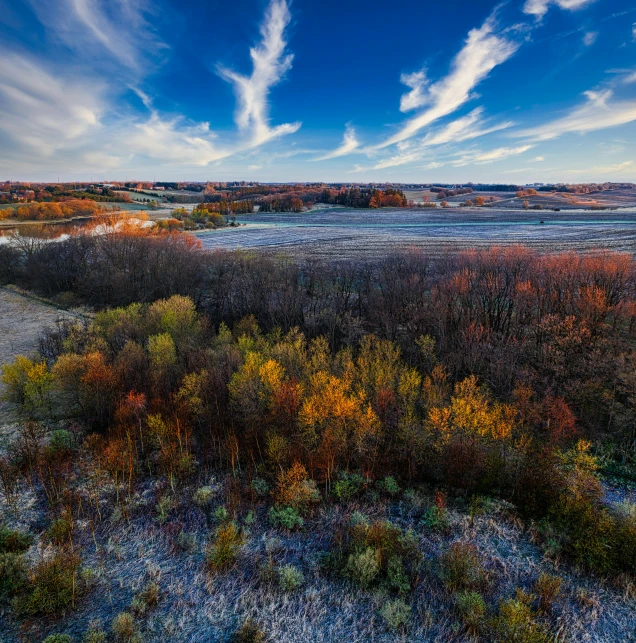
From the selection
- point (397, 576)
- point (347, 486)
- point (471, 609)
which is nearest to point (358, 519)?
point (347, 486)

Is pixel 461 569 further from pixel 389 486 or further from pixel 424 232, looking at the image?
pixel 424 232

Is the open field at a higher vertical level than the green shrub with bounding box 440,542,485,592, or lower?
higher

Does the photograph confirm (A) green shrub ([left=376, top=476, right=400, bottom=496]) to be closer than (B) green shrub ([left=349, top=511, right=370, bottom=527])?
No

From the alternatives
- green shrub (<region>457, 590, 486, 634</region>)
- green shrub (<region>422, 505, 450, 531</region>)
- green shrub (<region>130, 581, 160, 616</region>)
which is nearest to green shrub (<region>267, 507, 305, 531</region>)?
green shrub (<region>130, 581, 160, 616</region>)

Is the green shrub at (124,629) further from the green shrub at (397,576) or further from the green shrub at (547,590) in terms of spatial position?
the green shrub at (547,590)

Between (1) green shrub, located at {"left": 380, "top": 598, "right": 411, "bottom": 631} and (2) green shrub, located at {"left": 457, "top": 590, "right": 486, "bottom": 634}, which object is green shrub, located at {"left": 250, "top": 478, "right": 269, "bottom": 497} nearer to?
(1) green shrub, located at {"left": 380, "top": 598, "right": 411, "bottom": 631}

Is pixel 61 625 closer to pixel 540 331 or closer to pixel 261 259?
pixel 540 331

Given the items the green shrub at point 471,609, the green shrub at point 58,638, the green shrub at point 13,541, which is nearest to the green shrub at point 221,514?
the green shrub at point 58,638
